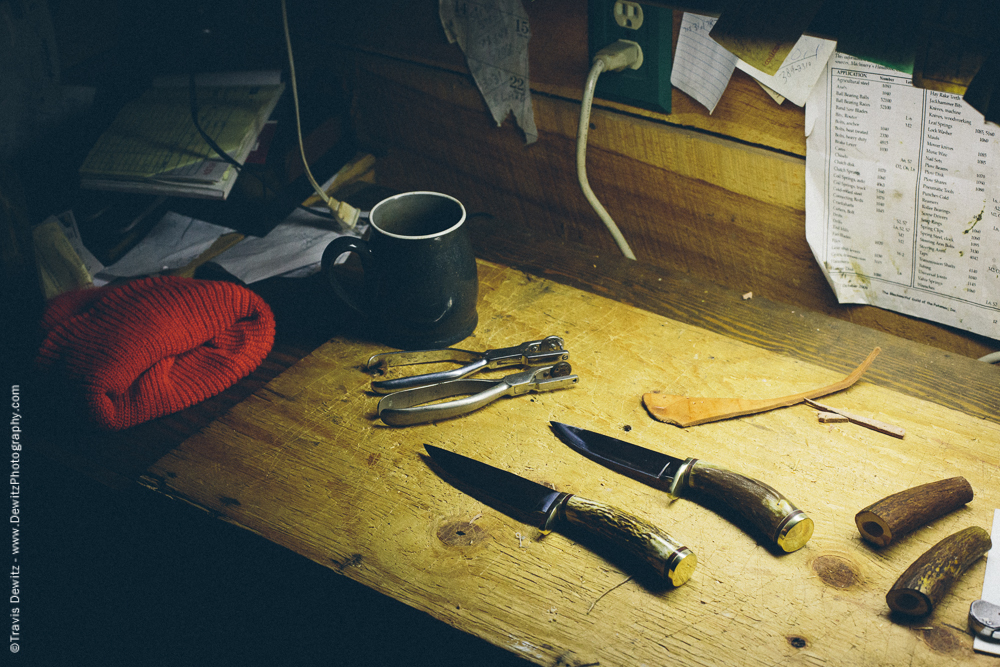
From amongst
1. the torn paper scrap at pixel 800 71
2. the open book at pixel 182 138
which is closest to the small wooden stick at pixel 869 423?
the torn paper scrap at pixel 800 71

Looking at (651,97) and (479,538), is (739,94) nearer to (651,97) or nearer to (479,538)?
(651,97)

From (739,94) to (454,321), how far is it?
1.49 ft

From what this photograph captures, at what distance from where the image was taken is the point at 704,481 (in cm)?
58

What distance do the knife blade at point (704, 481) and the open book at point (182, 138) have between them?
0.66 meters

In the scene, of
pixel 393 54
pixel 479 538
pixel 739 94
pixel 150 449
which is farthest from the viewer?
pixel 393 54

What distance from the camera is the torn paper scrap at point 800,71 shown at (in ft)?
2.55

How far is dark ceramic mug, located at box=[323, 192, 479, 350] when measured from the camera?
0.70m

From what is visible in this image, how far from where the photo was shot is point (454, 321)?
2.51 ft

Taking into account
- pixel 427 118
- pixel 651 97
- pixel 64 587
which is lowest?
pixel 64 587

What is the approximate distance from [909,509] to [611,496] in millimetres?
236

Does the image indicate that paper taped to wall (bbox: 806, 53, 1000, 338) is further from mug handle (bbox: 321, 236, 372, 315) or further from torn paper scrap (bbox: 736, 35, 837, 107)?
mug handle (bbox: 321, 236, 372, 315)

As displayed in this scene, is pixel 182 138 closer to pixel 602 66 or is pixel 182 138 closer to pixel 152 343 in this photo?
pixel 152 343

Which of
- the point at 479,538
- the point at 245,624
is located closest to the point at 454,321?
the point at 479,538

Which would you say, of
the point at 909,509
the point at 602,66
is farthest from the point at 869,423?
the point at 602,66
